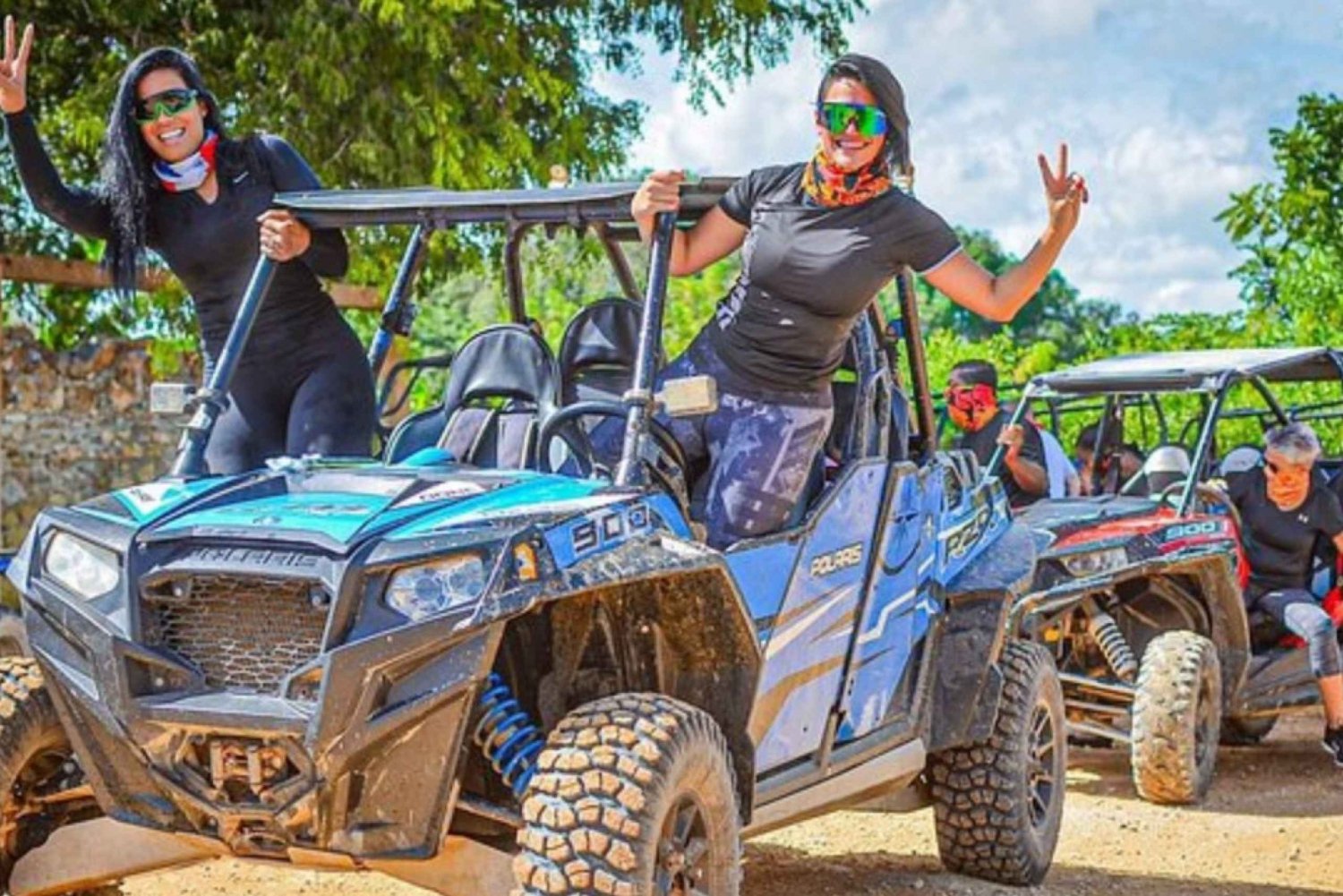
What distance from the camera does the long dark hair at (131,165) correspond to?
650 cm

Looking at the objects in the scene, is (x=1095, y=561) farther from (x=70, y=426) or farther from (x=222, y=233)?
(x=70, y=426)

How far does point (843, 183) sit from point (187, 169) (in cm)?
179

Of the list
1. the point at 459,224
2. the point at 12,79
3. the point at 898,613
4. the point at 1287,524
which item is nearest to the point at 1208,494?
the point at 1287,524

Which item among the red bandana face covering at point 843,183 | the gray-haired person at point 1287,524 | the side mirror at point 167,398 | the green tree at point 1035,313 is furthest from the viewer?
the green tree at point 1035,313

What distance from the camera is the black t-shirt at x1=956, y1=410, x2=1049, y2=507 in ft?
38.7

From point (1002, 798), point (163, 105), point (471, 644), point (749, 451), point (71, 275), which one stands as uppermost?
point (163, 105)

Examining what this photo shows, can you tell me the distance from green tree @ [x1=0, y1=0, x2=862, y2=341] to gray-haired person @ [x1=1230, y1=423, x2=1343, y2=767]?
4.86 m

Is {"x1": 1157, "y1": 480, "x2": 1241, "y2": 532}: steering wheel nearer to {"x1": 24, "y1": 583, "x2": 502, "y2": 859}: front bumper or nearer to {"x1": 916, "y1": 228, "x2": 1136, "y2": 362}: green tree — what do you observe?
{"x1": 24, "y1": 583, "x2": 502, "y2": 859}: front bumper

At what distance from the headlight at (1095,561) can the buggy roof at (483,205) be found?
12.9ft

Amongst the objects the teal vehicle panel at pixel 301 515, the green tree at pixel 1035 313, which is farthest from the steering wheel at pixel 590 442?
the green tree at pixel 1035 313

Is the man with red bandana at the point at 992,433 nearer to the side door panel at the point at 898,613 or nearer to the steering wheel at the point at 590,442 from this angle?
the side door panel at the point at 898,613

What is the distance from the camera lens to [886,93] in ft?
21.1

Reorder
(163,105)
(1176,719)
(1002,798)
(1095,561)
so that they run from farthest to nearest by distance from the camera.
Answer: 1. (1095,561)
2. (1176,719)
3. (1002,798)
4. (163,105)

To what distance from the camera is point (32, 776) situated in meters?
5.64
